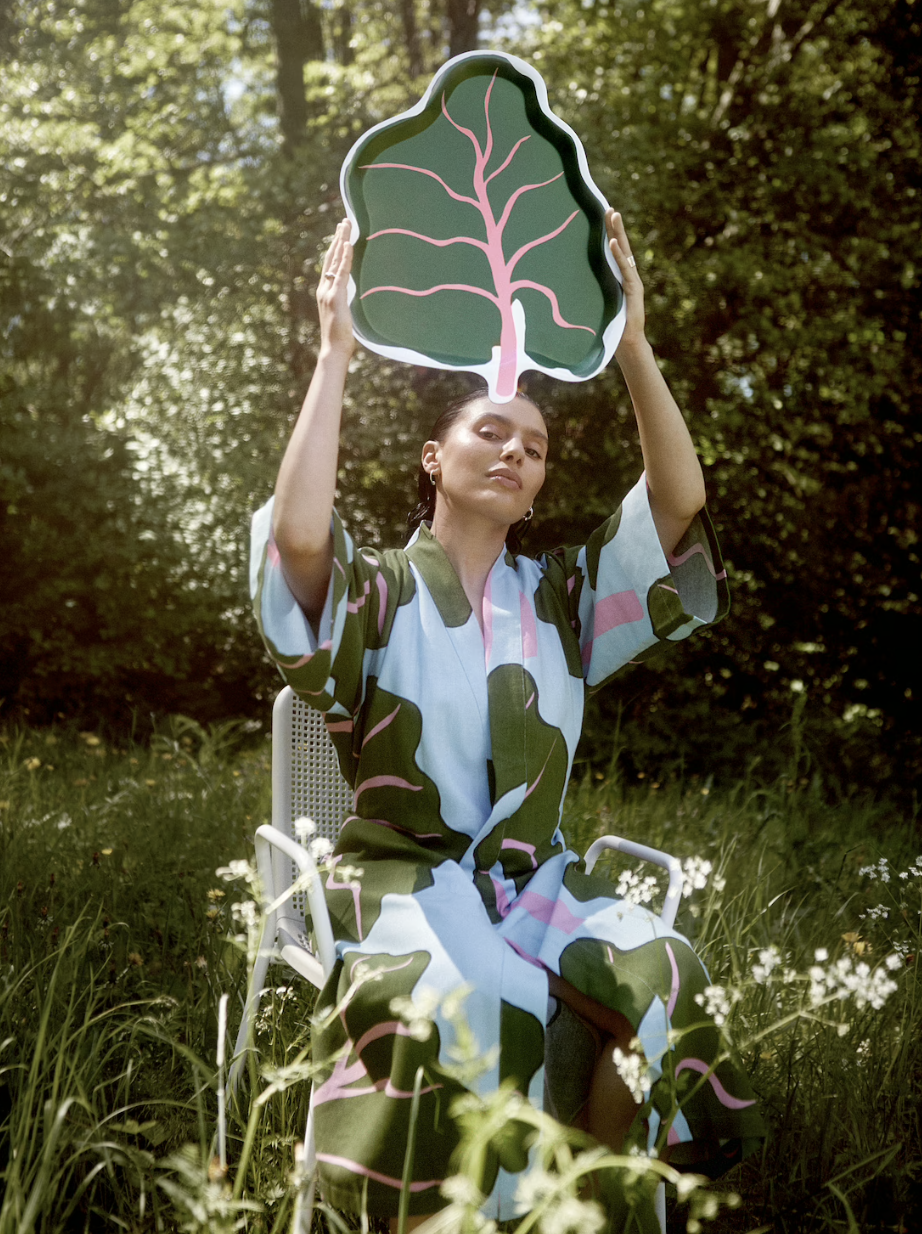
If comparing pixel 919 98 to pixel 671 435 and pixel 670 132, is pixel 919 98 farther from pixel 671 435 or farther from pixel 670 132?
pixel 671 435

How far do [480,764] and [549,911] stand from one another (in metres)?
0.23

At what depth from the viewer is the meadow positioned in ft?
4.50

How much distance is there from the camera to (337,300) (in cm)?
150

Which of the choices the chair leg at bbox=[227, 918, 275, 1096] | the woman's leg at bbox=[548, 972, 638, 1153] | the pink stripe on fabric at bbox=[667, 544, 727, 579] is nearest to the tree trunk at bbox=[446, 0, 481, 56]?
the pink stripe on fabric at bbox=[667, 544, 727, 579]

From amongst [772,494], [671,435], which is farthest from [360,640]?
[772,494]

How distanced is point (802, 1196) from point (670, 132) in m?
4.68

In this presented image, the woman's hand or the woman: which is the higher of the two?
the woman's hand

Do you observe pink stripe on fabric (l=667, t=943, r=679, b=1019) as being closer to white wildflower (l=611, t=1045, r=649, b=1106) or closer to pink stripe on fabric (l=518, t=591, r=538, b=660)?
white wildflower (l=611, t=1045, r=649, b=1106)

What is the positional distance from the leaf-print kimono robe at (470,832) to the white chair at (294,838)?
0.11 m

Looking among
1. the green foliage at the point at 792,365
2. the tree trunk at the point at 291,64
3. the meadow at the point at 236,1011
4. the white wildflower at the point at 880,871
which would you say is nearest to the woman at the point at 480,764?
the meadow at the point at 236,1011

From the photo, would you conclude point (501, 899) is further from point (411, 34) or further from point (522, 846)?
point (411, 34)

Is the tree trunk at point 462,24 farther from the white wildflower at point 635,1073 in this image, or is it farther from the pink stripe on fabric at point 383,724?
the white wildflower at point 635,1073

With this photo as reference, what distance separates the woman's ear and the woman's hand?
0.35m

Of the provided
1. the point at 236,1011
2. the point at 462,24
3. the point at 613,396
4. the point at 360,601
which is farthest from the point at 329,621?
the point at 462,24
